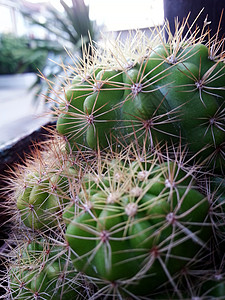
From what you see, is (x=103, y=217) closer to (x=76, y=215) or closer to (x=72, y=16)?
(x=76, y=215)

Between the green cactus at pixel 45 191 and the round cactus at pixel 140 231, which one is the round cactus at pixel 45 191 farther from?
the round cactus at pixel 140 231

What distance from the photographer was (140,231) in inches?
22.4

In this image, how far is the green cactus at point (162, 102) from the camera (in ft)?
2.57

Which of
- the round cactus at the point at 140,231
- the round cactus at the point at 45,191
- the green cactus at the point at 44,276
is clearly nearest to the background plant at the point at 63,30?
the round cactus at the point at 45,191

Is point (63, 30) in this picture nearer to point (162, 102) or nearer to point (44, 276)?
point (162, 102)

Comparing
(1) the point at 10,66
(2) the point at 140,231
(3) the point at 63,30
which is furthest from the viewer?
(1) the point at 10,66

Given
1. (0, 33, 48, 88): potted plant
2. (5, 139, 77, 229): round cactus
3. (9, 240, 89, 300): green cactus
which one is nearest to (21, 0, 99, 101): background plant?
(5, 139, 77, 229): round cactus

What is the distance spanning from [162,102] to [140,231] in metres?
0.36

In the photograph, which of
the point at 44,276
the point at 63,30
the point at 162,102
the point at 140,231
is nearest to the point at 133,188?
the point at 140,231

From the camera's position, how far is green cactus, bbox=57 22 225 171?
784 mm

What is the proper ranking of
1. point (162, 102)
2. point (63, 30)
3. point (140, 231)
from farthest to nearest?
point (63, 30), point (162, 102), point (140, 231)

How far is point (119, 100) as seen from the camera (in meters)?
0.82

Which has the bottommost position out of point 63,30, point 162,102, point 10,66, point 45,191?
point 10,66

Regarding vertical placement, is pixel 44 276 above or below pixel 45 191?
below
